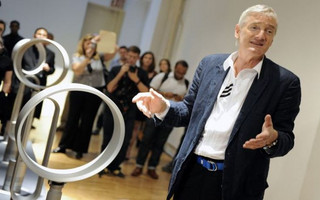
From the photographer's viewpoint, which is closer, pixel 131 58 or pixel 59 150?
pixel 131 58

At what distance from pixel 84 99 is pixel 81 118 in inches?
9.8

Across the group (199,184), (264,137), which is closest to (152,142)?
(199,184)

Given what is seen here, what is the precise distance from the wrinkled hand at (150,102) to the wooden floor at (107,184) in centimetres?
252

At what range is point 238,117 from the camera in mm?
2111

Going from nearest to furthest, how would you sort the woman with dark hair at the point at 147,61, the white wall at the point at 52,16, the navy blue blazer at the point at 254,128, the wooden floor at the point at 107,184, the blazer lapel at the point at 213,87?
the navy blue blazer at the point at 254,128
the blazer lapel at the point at 213,87
the wooden floor at the point at 107,184
the woman with dark hair at the point at 147,61
the white wall at the point at 52,16

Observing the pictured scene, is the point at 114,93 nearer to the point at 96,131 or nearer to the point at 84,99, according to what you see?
the point at 84,99

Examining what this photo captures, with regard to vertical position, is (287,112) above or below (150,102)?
above

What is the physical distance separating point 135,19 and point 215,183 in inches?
445

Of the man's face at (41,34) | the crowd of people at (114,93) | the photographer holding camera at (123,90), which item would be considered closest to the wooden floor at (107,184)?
the crowd of people at (114,93)

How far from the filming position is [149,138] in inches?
240

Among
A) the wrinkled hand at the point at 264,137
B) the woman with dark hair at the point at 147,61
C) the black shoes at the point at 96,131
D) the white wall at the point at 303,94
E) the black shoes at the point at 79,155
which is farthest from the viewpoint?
the black shoes at the point at 96,131

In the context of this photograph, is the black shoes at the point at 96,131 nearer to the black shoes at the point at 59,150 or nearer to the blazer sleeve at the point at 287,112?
the black shoes at the point at 59,150

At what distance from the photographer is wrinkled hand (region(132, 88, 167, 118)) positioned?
7.06 feet

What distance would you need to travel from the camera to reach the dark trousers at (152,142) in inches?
240
